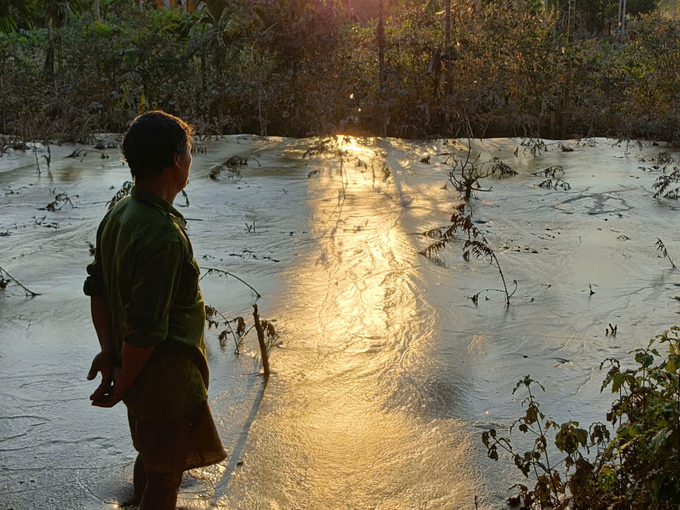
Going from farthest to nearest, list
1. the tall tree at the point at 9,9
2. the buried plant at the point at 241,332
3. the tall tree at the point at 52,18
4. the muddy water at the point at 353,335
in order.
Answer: the tall tree at the point at 9,9
the tall tree at the point at 52,18
the buried plant at the point at 241,332
the muddy water at the point at 353,335

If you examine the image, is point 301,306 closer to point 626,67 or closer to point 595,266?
point 595,266

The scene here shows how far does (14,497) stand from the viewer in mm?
2379

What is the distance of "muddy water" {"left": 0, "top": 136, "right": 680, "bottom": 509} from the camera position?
2.52 metres

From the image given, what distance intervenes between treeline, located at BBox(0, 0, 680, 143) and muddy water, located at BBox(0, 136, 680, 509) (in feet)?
16.9

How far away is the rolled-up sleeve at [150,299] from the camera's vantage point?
1753mm

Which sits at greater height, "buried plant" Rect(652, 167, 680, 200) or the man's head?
the man's head

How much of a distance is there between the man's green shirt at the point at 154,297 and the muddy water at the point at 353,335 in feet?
2.00

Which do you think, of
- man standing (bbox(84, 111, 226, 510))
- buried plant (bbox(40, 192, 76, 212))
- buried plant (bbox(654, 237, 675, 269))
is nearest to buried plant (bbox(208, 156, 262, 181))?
buried plant (bbox(40, 192, 76, 212))

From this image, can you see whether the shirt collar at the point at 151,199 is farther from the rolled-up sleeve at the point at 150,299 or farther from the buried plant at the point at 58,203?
the buried plant at the point at 58,203

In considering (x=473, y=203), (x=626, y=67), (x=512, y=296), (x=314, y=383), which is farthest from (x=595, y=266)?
(x=626, y=67)

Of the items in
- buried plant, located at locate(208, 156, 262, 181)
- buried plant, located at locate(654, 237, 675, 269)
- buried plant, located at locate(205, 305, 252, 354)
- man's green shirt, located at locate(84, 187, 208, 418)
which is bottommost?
buried plant, located at locate(208, 156, 262, 181)

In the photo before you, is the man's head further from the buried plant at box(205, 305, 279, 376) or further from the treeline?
the treeline

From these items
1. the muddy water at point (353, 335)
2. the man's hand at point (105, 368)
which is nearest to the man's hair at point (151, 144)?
the man's hand at point (105, 368)

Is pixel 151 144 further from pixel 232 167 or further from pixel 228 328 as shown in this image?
pixel 232 167
